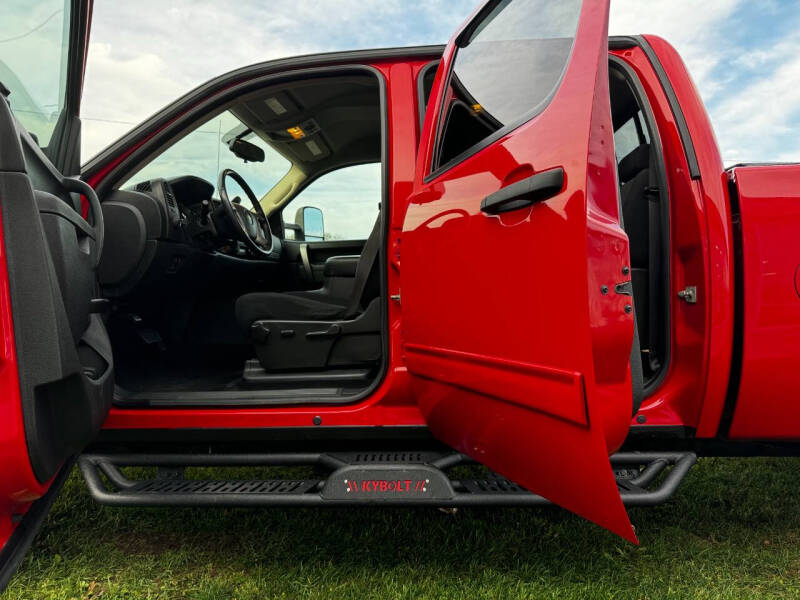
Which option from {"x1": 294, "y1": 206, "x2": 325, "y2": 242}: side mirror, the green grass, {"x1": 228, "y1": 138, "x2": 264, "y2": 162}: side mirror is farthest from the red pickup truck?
{"x1": 294, "y1": 206, "x2": 325, "y2": 242}: side mirror

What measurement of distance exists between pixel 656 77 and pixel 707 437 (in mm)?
1155

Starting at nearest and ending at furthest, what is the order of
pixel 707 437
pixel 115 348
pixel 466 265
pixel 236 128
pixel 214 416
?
pixel 466 265 → pixel 707 437 → pixel 214 416 → pixel 115 348 → pixel 236 128

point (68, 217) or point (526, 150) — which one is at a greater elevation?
point (526, 150)

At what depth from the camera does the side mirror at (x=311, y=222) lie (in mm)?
3498

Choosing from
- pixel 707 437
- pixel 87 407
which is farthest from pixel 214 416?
pixel 707 437

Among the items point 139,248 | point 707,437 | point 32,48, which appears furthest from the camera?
point 139,248

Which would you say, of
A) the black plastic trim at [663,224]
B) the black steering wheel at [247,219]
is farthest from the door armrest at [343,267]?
the black plastic trim at [663,224]

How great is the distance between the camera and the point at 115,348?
2.43 m

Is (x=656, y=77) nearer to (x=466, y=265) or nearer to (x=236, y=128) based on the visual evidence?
(x=466, y=265)

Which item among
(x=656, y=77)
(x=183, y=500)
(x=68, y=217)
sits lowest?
(x=183, y=500)

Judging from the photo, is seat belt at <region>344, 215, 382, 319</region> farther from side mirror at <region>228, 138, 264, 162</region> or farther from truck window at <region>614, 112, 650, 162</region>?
side mirror at <region>228, 138, 264, 162</region>

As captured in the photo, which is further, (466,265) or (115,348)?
(115,348)

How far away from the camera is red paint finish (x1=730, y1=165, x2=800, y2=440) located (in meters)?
1.45

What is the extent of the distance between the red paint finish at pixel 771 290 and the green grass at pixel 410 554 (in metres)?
0.61
